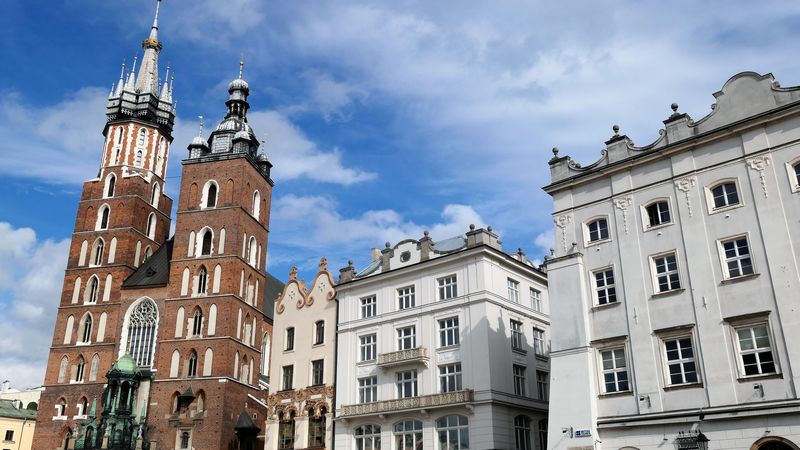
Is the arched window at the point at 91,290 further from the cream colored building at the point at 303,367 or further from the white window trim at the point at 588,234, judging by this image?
the white window trim at the point at 588,234

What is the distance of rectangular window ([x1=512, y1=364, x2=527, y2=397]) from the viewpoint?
36675 millimetres

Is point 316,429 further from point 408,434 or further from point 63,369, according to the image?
point 63,369

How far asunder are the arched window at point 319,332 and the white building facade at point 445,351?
1681 millimetres

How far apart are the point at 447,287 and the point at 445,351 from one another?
3.54 metres

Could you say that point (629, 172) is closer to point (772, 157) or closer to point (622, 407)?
point (772, 157)

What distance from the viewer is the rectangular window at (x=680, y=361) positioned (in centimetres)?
2542

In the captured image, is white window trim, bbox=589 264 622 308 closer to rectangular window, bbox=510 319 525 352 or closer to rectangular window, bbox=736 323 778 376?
rectangular window, bbox=736 323 778 376

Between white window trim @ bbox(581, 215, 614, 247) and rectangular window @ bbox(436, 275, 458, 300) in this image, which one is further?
rectangular window @ bbox(436, 275, 458, 300)

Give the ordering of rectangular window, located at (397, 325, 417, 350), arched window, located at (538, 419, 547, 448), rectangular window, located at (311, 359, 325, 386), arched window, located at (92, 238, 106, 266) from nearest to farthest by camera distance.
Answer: arched window, located at (538, 419, 547, 448)
rectangular window, located at (397, 325, 417, 350)
rectangular window, located at (311, 359, 325, 386)
arched window, located at (92, 238, 106, 266)

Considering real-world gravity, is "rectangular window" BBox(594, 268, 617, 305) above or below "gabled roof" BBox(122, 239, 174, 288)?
below

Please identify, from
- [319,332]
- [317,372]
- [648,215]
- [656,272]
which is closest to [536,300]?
[319,332]

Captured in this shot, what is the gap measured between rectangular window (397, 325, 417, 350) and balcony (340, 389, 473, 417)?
10.1ft

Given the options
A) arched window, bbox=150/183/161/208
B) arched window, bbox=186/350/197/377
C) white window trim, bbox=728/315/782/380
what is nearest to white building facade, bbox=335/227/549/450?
white window trim, bbox=728/315/782/380

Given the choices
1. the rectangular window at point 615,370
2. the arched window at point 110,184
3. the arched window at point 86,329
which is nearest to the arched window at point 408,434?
the rectangular window at point 615,370
